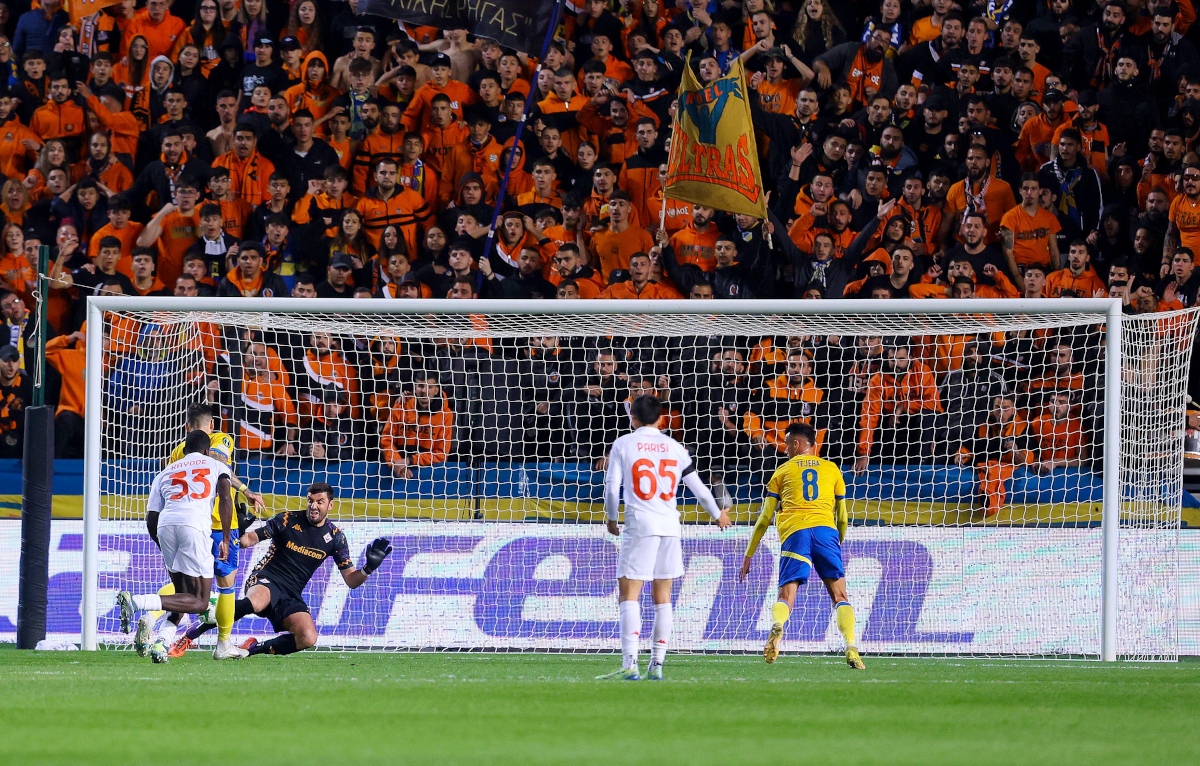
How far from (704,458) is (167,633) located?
178 inches

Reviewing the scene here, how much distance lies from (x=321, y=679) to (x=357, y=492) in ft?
11.8

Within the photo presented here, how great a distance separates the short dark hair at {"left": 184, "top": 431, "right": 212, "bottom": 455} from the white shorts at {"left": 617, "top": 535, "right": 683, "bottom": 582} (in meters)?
3.24

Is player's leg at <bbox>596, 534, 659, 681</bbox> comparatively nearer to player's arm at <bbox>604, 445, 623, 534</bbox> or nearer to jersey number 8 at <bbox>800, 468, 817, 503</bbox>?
player's arm at <bbox>604, 445, 623, 534</bbox>

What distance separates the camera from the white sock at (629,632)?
27.5 ft

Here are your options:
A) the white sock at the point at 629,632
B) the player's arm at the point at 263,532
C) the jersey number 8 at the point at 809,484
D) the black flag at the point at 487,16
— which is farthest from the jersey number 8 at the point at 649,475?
the black flag at the point at 487,16

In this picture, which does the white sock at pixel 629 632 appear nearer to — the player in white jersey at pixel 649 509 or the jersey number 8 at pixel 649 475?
the player in white jersey at pixel 649 509

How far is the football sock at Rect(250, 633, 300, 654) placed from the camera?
10219 millimetres

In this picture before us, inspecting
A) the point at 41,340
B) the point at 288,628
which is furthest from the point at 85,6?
the point at 288,628

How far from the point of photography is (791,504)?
989 cm

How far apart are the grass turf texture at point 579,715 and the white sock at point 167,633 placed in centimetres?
41

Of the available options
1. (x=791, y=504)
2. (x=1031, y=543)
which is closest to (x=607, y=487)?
(x=791, y=504)

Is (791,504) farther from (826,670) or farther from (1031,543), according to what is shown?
(1031,543)

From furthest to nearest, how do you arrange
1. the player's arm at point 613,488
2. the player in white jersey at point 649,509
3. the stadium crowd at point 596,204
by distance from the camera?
the stadium crowd at point 596,204 < the player in white jersey at point 649,509 < the player's arm at point 613,488

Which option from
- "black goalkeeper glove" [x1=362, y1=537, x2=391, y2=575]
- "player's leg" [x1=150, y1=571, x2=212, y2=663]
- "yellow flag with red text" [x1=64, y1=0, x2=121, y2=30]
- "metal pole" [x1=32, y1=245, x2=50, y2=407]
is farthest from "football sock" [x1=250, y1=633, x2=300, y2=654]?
"yellow flag with red text" [x1=64, y1=0, x2=121, y2=30]
